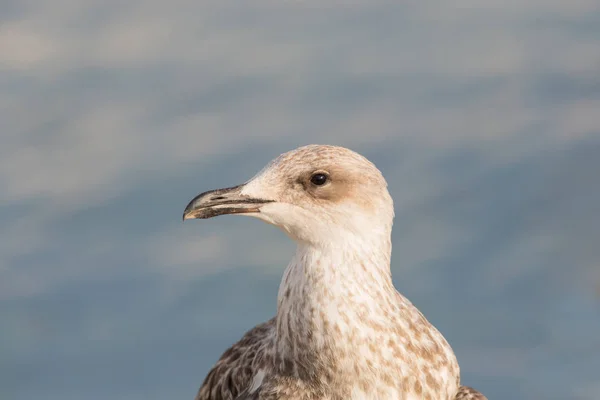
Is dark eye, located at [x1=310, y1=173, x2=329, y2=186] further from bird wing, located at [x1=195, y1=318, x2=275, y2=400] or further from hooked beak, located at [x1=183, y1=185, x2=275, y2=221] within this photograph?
bird wing, located at [x1=195, y1=318, x2=275, y2=400]

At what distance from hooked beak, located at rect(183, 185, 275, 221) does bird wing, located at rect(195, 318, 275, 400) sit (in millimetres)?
1082

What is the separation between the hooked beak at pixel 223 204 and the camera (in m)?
7.18

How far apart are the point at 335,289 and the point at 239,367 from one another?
118 centimetres

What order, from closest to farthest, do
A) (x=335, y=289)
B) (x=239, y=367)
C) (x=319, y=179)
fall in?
(x=319, y=179) < (x=335, y=289) < (x=239, y=367)

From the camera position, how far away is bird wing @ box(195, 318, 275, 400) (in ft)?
26.4

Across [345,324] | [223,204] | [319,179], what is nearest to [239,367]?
[345,324]

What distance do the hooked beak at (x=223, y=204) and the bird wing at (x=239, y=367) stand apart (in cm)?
108

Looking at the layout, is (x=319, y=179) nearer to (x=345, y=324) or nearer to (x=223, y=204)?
(x=223, y=204)

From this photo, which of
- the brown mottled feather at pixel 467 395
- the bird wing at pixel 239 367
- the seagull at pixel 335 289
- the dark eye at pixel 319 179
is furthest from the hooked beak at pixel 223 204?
the brown mottled feather at pixel 467 395

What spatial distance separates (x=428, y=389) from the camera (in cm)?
750

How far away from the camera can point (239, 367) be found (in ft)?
26.9

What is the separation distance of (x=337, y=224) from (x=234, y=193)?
0.61 m

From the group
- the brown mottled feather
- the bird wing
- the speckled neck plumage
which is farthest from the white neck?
the brown mottled feather

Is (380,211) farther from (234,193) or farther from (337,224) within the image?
(234,193)
